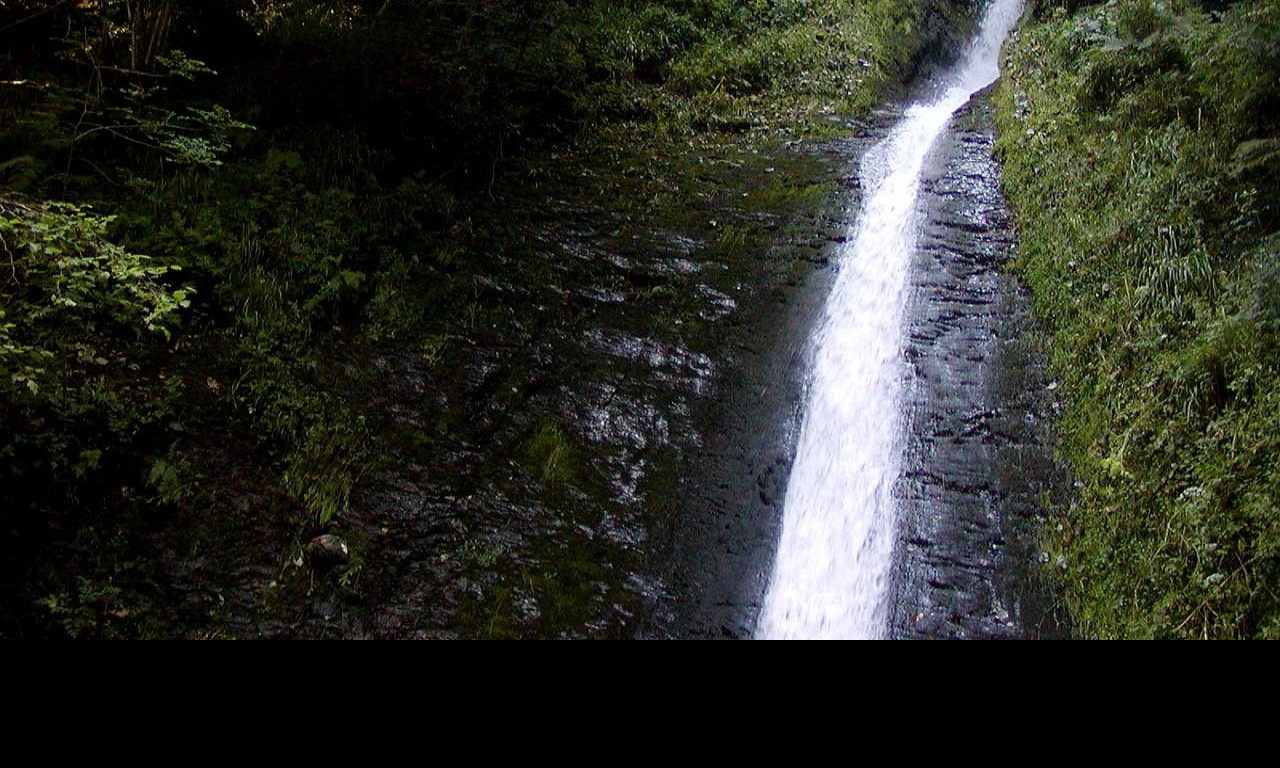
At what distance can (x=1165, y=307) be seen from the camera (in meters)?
6.12

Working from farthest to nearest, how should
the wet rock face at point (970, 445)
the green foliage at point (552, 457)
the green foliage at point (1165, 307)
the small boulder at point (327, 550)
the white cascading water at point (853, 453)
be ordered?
the green foliage at point (552, 457) → the white cascading water at point (853, 453) → the wet rock face at point (970, 445) → the small boulder at point (327, 550) → the green foliage at point (1165, 307)

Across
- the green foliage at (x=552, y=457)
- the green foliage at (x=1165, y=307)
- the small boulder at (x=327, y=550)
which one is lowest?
the small boulder at (x=327, y=550)

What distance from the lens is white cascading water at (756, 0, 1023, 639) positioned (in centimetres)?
589

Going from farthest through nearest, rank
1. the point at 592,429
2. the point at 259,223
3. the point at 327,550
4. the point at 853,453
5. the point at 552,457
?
the point at 259,223 < the point at 853,453 < the point at 592,429 < the point at 552,457 < the point at 327,550

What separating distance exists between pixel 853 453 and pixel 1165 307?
2863 millimetres

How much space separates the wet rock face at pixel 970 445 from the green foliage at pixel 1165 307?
0.98 feet

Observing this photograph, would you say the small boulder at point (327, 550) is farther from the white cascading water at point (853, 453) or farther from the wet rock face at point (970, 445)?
the wet rock face at point (970, 445)

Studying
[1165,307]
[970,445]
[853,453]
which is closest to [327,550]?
[853,453]

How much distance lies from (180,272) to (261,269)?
640 mm

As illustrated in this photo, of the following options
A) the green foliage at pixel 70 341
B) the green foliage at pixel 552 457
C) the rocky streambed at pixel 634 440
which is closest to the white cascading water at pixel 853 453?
the rocky streambed at pixel 634 440

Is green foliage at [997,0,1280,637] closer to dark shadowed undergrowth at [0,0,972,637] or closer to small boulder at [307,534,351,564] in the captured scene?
dark shadowed undergrowth at [0,0,972,637]

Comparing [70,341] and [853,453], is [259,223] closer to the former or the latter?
[70,341]

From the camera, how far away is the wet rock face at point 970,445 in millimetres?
5453

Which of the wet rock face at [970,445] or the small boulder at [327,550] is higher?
the wet rock face at [970,445]
